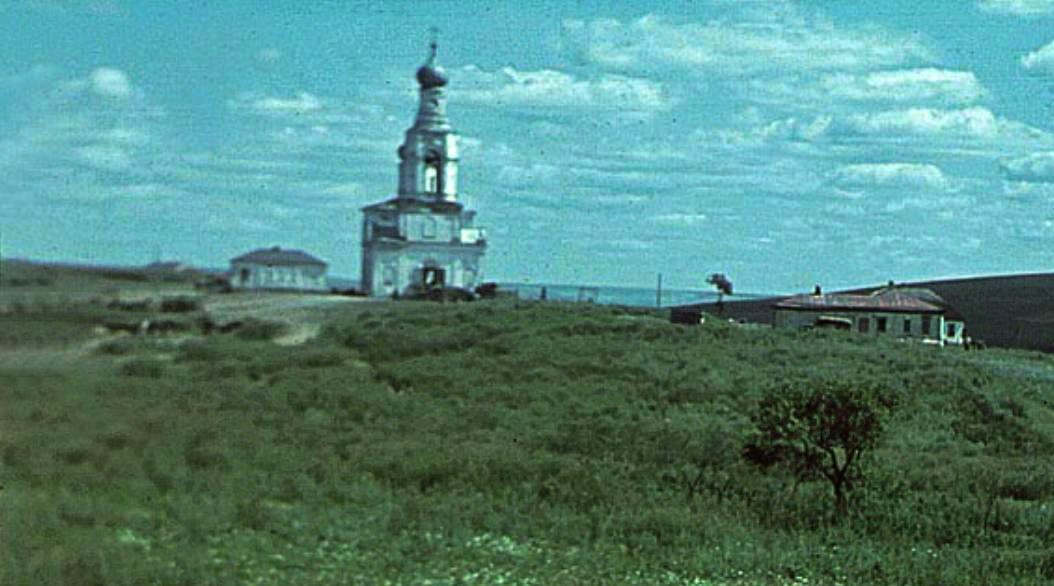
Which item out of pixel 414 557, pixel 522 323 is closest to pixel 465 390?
pixel 522 323

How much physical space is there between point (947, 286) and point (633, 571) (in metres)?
3.10

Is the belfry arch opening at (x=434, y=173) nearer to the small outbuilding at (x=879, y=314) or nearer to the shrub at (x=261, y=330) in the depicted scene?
the shrub at (x=261, y=330)

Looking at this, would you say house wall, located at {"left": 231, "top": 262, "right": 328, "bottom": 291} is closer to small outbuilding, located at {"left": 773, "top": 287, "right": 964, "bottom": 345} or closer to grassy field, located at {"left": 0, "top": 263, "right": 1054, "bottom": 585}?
grassy field, located at {"left": 0, "top": 263, "right": 1054, "bottom": 585}

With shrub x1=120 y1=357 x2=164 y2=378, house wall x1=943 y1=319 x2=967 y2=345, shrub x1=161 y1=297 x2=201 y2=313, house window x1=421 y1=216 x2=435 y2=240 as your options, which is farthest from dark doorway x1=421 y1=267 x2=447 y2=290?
house wall x1=943 y1=319 x2=967 y2=345

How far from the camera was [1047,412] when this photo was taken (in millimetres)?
9562

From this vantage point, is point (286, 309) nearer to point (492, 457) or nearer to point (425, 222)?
point (425, 222)

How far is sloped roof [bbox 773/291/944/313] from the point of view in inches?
340

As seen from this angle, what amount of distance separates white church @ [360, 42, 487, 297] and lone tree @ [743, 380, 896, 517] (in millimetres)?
2877

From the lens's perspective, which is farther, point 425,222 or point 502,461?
point 502,461

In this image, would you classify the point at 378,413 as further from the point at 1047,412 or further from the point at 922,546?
the point at 1047,412

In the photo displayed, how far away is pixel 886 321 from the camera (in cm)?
929

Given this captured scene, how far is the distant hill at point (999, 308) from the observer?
8.59 meters

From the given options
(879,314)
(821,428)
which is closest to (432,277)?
(821,428)

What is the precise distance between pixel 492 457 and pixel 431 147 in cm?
218
